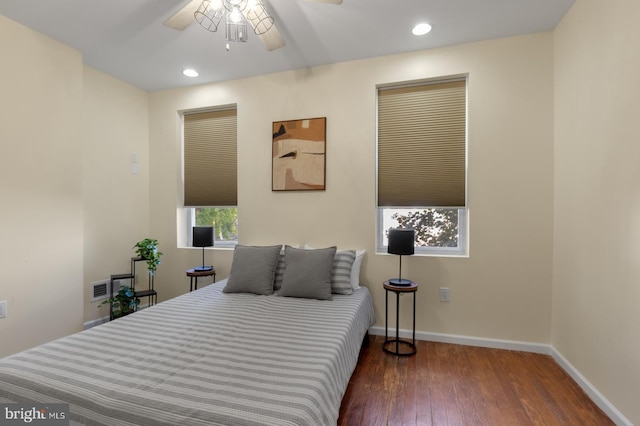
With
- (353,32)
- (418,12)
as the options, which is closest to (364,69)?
(353,32)

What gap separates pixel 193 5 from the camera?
77.3 inches

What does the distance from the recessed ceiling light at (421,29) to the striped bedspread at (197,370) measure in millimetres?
2472

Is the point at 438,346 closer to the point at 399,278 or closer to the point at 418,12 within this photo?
the point at 399,278

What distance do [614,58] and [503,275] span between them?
70.9 inches

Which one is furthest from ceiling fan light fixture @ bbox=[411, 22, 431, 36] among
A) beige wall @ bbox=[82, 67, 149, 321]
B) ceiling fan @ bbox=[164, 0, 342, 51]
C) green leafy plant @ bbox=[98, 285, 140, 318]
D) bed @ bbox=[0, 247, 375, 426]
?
green leafy plant @ bbox=[98, 285, 140, 318]

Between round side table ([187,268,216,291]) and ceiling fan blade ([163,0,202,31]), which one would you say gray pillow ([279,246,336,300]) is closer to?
round side table ([187,268,216,291])

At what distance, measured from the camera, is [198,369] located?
4.82 ft

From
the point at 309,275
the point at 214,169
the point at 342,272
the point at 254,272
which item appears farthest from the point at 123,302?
the point at 342,272

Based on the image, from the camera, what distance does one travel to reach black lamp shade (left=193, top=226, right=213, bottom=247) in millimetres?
3447

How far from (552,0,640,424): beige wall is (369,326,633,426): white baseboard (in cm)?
5

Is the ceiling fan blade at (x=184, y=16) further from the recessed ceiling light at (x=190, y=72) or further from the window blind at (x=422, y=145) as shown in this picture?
the window blind at (x=422, y=145)

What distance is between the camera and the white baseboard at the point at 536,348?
73.5 inches

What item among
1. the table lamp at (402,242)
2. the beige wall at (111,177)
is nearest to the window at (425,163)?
the table lamp at (402,242)

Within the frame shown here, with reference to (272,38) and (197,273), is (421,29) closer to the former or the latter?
(272,38)
